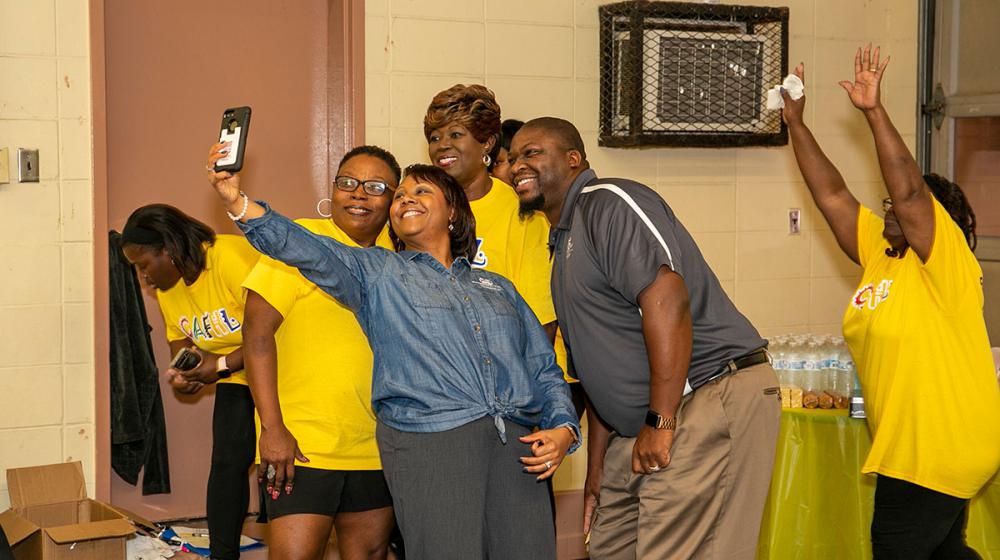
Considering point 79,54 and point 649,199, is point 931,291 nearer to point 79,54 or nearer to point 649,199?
point 649,199

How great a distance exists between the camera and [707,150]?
15.4 feet

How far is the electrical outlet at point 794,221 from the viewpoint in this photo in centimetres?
485

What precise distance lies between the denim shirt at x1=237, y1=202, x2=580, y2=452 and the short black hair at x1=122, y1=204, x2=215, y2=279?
1.27m

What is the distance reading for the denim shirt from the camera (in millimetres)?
2418

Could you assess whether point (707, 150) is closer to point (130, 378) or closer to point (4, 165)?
point (130, 378)

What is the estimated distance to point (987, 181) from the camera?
16.5 ft


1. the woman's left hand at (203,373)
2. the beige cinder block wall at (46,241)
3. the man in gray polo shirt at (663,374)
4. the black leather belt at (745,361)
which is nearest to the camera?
the man in gray polo shirt at (663,374)

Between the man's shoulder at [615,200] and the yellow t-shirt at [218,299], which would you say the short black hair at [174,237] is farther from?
the man's shoulder at [615,200]

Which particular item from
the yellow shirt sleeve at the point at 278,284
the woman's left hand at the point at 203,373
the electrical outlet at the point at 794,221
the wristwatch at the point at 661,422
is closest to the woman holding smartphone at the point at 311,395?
the yellow shirt sleeve at the point at 278,284

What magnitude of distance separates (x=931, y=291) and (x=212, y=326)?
2209 mm

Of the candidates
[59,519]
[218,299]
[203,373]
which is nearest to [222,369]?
[203,373]

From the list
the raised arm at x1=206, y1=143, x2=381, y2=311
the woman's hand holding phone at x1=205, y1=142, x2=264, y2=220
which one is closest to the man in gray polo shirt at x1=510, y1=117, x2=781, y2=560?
the raised arm at x1=206, y1=143, x2=381, y2=311

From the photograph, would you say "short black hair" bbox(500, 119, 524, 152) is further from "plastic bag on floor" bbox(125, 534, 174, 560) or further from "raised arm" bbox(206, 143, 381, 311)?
"plastic bag on floor" bbox(125, 534, 174, 560)

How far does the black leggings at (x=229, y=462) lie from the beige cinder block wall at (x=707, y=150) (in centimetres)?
115
